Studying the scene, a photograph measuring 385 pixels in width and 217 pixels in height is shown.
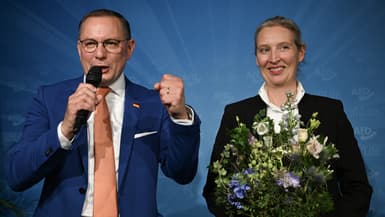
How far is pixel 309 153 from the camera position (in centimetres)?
143

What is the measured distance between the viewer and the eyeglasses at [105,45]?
1.74 meters

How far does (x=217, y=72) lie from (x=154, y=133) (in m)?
1.16

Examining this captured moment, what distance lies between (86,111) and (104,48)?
384mm

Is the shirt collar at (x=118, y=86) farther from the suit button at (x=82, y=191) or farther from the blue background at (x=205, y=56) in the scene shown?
the blue background at (x=205, y=56)

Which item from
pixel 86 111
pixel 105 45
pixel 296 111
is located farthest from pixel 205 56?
pixel 86 111

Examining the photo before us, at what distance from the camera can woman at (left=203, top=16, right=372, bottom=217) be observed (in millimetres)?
1819

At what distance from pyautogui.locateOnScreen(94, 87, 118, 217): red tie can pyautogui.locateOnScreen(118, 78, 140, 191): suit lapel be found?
1.6 inches

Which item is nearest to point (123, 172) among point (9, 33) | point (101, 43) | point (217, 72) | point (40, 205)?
point (40, 205)

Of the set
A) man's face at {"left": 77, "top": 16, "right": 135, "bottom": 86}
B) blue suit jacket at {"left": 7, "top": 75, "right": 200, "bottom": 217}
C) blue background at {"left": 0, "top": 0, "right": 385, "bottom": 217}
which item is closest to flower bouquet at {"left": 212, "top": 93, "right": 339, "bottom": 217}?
blue suit jacket at {"left": 7, "top": 75, "right": 200, "bottom": 217}

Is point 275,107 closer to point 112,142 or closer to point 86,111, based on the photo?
point 112,142

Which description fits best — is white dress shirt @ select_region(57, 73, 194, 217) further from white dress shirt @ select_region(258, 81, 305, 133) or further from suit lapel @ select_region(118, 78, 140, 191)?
white dress shirt @ select_region(258, 81, 305, 133)

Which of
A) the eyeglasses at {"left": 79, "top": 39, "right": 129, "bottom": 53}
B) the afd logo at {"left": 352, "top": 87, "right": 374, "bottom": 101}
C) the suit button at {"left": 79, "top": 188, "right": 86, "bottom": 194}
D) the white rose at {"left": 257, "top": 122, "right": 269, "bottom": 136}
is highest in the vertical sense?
the eyeglasses at {"left": 79, "top": 39, "right": 129, "bottom": 53}

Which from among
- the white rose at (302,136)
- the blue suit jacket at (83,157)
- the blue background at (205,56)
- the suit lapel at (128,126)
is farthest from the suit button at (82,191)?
the blue background at (205,56)

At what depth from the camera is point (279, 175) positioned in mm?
1389
